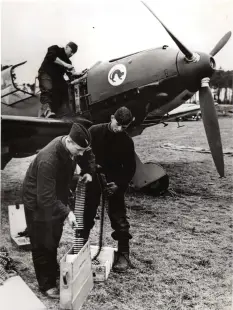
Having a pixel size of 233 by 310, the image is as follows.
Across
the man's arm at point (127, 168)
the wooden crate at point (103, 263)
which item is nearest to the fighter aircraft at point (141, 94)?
the man's arm at point (127, 168)

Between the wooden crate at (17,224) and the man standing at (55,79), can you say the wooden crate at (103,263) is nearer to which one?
the wooden crate at (17,224)

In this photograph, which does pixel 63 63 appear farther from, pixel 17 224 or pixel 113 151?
pixel 17 224

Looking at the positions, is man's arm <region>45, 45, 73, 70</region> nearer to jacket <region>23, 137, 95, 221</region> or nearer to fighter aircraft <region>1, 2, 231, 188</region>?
fighter aircraft <region>1, 2, 231, 188</region>

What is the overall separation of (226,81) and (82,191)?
1215 mm

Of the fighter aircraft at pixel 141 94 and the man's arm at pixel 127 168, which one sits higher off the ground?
the fighter aircraft at pixel 141 94

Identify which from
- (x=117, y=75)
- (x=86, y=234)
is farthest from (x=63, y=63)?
(x=86, y=234)

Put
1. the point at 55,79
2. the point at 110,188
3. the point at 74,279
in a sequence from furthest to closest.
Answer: the point at 55,79 < the point at 110,188 < the point at 74,279

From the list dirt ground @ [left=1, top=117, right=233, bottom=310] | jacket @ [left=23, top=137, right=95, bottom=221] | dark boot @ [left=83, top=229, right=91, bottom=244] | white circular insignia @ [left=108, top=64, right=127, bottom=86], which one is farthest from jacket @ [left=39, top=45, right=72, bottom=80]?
dark boot @ [left=83, top=229, right=91, bottom=244]

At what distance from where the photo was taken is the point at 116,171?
2.79 metres

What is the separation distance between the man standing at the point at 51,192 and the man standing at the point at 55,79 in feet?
1.34

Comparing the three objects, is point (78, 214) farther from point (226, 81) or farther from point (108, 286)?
point (226, 81)

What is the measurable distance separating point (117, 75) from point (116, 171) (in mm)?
780

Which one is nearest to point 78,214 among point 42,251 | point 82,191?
point 82,191

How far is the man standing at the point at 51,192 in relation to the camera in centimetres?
253
